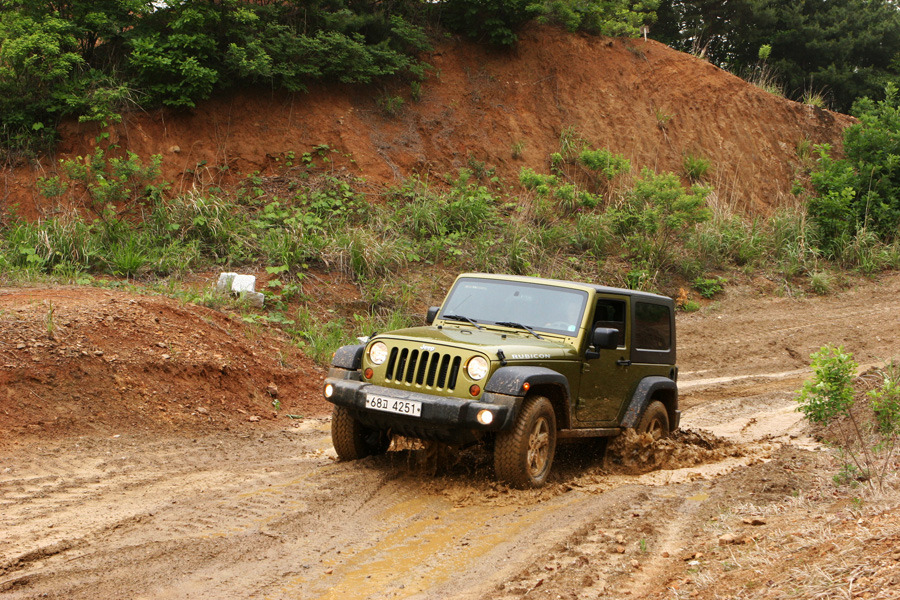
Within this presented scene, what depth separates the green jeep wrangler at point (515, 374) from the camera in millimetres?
5910

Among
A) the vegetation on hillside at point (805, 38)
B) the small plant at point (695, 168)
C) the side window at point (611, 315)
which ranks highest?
the vegetation on hillside at point (805, 38)

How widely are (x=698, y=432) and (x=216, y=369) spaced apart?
215 inches

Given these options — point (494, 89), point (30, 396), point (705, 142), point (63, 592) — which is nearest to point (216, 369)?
point (30, 396)

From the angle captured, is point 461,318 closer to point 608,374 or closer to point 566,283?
point 566,283

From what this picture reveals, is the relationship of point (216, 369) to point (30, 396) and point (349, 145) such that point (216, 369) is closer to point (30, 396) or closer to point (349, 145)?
point (30, 396)

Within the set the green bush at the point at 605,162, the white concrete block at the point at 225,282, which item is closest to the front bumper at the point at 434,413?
the white concrete block at the point at 225,282

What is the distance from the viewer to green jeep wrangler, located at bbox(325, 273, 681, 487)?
19.4ft

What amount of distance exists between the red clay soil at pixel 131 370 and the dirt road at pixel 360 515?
7.0 inches

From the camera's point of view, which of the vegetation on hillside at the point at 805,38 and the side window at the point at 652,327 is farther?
the vegetation on hillside at the point at 805,38

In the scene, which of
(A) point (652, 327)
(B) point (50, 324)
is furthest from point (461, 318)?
(B) point (50, 324)

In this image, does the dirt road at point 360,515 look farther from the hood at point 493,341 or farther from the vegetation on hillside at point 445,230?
the vegetation on hillside at point 445,230

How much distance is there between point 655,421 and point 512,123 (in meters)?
13.6

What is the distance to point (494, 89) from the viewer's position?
68.1ft

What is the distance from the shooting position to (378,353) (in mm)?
6383
